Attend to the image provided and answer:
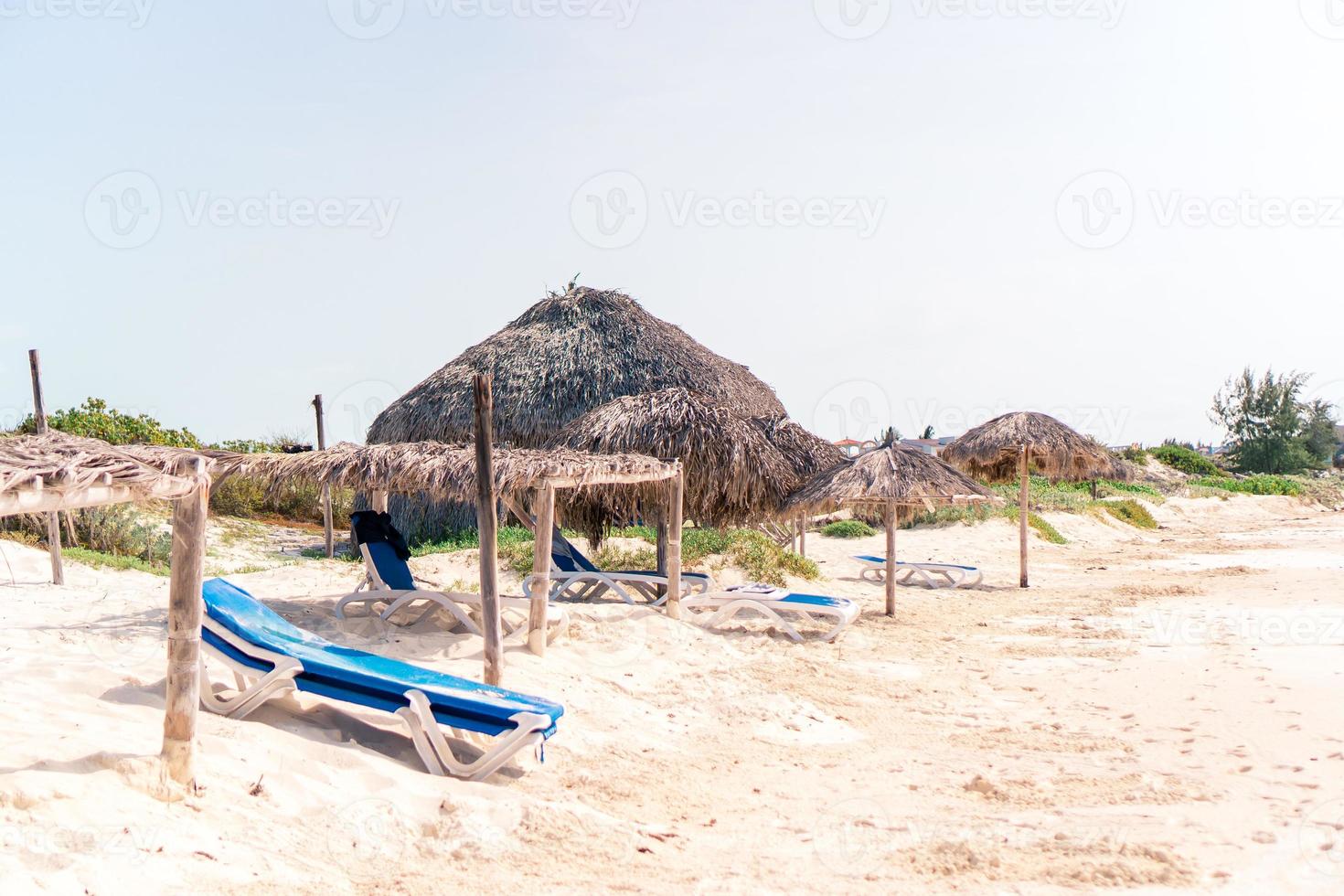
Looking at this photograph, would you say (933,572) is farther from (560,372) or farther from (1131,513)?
(1131,513)

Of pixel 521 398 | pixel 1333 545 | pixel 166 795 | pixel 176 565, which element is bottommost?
pixel 1333 545

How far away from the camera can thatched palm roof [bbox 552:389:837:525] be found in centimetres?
965

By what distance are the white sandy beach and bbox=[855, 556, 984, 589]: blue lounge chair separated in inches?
160

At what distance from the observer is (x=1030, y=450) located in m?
14.0

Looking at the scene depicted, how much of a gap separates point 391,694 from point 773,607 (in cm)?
463

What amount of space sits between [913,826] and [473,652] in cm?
365

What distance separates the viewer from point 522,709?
4523 millimetres

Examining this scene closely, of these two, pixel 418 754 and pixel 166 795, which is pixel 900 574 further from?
pixel 166 795

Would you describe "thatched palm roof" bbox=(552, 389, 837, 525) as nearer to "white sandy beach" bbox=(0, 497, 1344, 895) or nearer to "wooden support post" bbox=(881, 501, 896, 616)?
"wooden support post" bbox=(881, 501, 896, 616)

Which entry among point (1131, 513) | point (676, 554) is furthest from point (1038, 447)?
point (1131, 513)

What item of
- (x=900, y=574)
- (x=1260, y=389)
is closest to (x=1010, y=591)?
(x=900, y=574)

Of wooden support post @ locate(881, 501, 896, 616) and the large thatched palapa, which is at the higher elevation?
the large thatched palapa

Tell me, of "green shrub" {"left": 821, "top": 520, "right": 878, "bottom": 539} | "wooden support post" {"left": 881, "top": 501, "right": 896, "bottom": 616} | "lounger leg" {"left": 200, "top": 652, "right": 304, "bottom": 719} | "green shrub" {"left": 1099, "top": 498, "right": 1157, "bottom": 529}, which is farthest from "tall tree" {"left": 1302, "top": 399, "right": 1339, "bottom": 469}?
"lounger leg" {"left": 200, "top": 652, "right": 304, "bottom": 719}

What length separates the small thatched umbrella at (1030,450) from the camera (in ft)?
45.1
